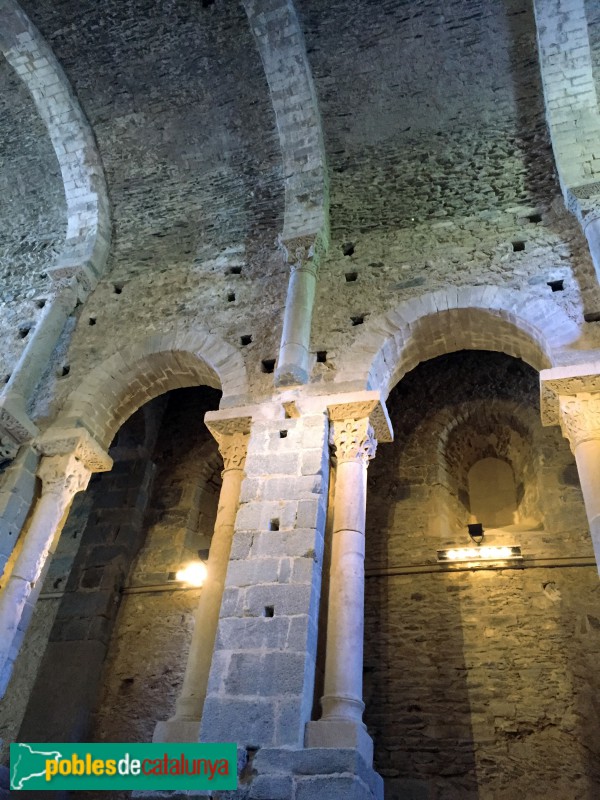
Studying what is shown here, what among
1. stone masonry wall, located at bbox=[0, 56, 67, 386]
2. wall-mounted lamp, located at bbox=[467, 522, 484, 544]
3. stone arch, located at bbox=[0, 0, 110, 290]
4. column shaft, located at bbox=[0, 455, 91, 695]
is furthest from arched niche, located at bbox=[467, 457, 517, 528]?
stone masonry wall, located at bbox=[0, 56, 67, 386]

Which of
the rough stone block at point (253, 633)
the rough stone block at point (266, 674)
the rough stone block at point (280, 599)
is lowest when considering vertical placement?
the rough stone block at point (266, 674)

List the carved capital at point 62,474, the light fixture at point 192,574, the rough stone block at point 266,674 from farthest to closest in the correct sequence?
the light fixture at point 192,574 → the carved capital at point 62,474 → the rough stone block at point 266,674

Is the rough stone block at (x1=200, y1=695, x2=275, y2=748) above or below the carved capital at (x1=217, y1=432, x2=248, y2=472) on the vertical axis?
below

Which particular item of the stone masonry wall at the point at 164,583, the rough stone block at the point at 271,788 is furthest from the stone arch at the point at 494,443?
the rough stone block at the point at 271,788

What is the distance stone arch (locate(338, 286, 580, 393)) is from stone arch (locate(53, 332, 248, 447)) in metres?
1.47

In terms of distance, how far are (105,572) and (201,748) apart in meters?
5.10

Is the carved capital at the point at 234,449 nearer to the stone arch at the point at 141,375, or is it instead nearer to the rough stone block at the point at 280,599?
the stone arch at the point at 141,375

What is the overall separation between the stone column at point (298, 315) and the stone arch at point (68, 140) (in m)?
3.01

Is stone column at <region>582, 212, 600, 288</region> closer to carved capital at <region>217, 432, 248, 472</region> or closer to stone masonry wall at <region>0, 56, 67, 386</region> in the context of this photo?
carved capital at <region>217, 432, 248, 472</region>

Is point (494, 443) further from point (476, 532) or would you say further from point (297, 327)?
point (297, 327)

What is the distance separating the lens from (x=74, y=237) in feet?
30.0

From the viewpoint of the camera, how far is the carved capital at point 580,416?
18.7 ft

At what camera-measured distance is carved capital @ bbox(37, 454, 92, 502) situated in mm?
6922

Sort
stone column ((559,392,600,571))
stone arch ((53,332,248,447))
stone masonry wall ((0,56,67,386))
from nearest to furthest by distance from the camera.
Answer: stone column ((559,392,600,571)) → stone arch ((53,332,248,447)) → stone masonry wall ((0,56,67,386))
